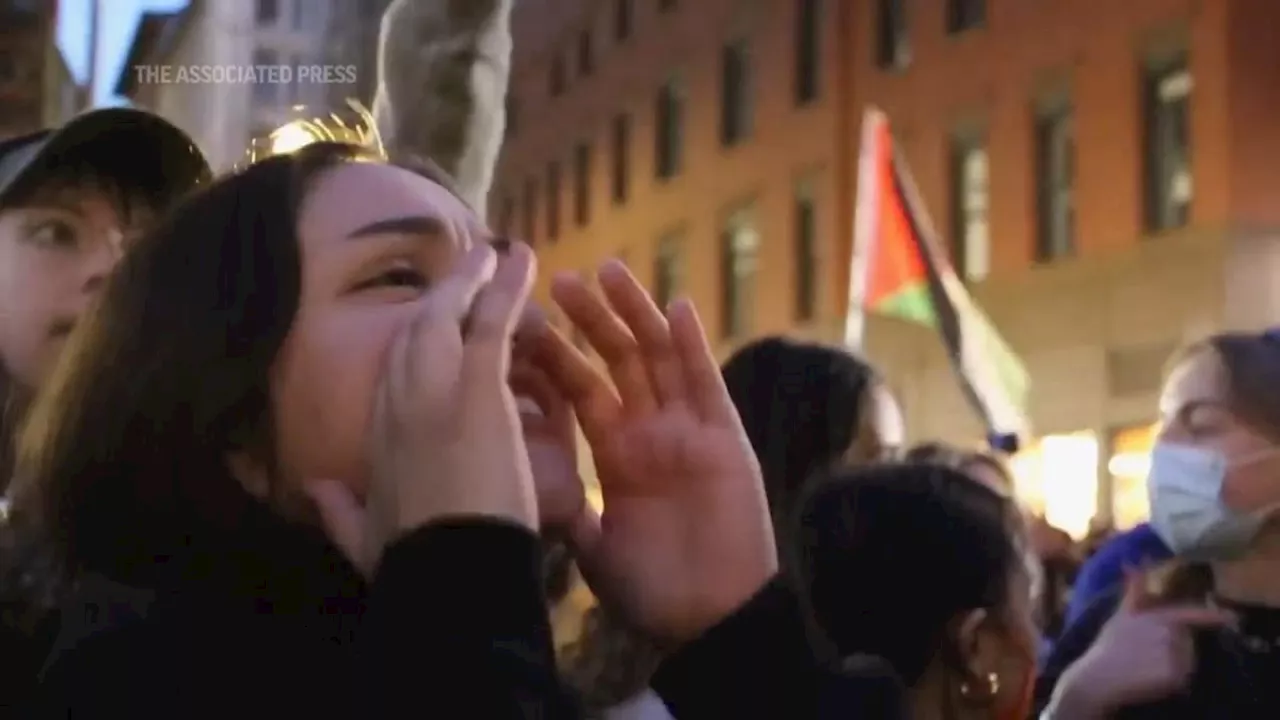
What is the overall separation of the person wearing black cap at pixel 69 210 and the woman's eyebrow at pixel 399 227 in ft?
1.88

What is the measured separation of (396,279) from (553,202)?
24778mm

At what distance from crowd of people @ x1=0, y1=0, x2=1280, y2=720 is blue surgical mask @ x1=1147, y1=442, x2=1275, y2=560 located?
89 centimetres

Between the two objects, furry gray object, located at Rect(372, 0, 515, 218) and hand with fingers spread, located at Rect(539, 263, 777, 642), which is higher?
furry gray object, located at Rect(372, 0, 515, 218)

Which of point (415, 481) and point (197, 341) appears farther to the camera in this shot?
point (197, 341)

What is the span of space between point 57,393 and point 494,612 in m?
0.49

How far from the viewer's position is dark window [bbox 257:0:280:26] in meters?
2.82

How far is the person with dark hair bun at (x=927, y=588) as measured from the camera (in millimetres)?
2014

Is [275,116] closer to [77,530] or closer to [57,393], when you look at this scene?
[57,393]

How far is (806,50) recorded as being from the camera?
1867 cm

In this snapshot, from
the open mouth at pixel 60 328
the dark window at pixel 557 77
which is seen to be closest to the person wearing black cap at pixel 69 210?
the open mouth at pixel 60 328

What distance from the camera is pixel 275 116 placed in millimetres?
2064

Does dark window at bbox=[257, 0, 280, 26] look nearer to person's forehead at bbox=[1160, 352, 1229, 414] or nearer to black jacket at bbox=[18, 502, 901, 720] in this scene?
person's forehead at bbox=[1160, 352, 1229, 414]

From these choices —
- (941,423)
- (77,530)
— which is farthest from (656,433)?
(941,423)

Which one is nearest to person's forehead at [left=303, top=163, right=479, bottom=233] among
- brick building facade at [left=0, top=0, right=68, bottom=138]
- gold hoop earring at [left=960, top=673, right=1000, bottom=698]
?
gold hoop earring at [left=960, top=673, right=1000, bottom=698]
